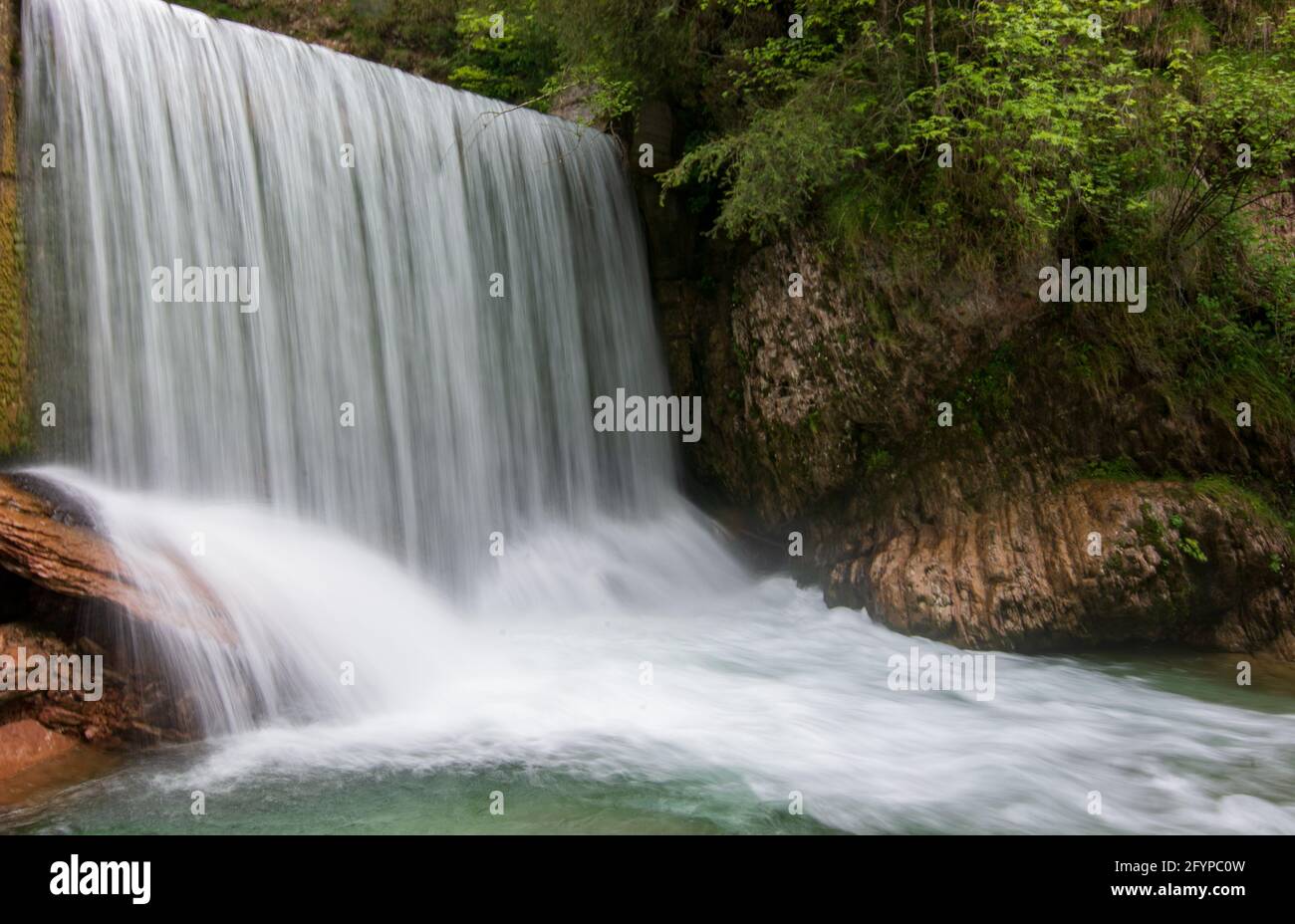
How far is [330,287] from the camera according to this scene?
813 centimetres

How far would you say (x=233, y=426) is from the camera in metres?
7.41

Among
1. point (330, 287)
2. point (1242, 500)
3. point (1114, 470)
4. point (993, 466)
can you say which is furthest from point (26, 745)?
point (1242, 500)

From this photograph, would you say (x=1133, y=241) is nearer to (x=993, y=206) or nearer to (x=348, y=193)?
(x=993, y=206)

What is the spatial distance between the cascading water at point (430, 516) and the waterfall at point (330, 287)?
26mm

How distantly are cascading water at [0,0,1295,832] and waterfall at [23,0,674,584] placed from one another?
0.08 ft

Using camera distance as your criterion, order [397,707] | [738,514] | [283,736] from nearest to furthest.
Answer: [283,736] → [397,707] → [738,514]

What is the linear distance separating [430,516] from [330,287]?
202 centimetres

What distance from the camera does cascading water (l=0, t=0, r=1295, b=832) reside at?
17.7 ft

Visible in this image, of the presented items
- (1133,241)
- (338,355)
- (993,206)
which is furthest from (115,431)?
(1133,241)

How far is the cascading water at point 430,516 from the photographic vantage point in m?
5.40

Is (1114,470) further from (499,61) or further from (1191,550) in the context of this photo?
(499,61)

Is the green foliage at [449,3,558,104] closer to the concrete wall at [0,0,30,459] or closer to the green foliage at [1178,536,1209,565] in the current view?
the concrete wall at [0,0,30,459]

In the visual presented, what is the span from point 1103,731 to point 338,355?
6.13 m
